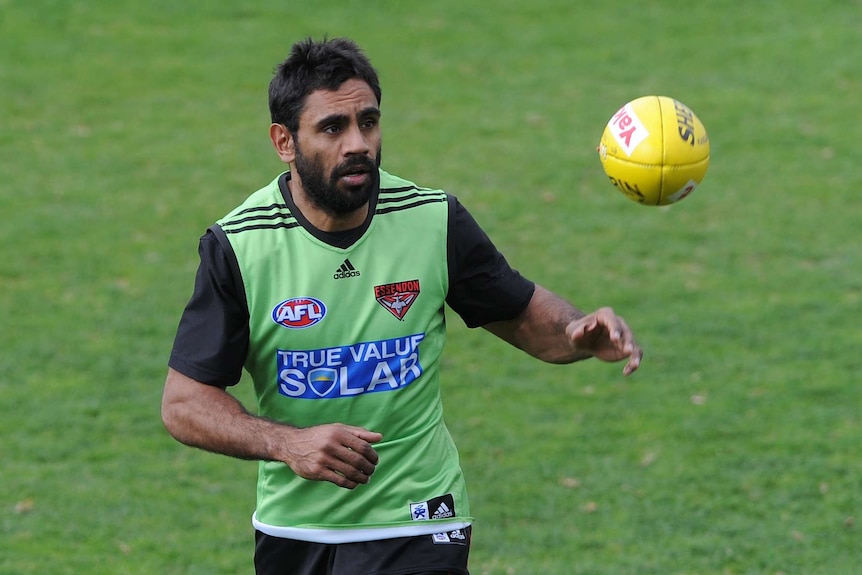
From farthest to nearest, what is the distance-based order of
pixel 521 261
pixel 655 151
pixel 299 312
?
pixel 521 261 → pixel 655 151 → pixel 299 312

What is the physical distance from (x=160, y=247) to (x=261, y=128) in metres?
3.18

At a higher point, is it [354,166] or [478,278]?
[354,166]

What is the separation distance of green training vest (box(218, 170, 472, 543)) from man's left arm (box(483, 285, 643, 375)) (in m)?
0.41

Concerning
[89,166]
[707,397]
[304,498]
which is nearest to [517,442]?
[707,397]

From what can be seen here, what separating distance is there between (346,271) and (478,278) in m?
0.57

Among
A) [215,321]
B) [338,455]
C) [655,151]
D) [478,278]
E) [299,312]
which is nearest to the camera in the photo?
[338,455]

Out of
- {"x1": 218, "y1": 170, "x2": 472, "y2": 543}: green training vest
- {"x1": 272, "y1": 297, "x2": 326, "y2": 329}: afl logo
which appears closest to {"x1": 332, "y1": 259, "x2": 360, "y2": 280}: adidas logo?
{"x1": 218, "y1": 170, "x2": 472, "y2": 543}: green training vest

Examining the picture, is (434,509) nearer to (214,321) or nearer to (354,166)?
(214,321)

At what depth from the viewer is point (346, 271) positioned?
5086 millimetres

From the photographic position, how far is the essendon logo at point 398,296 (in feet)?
16.7

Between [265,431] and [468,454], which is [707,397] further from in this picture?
[265,431]

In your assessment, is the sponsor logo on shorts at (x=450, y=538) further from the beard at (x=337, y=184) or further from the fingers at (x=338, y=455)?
the beard at (x=337, y=184)

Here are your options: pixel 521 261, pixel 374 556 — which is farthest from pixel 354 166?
pixel 521 261

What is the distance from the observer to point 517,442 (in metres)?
9.11
